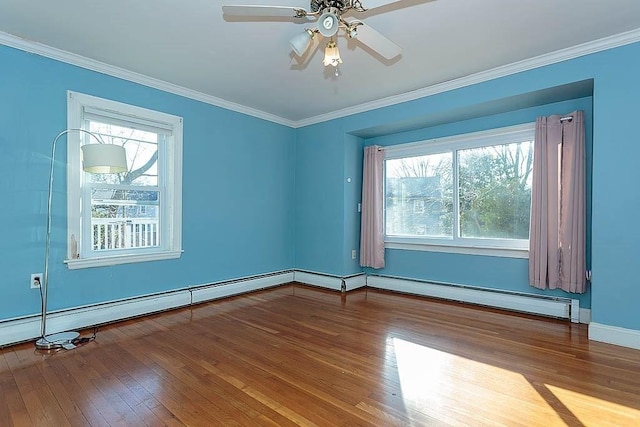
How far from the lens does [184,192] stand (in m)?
3.94

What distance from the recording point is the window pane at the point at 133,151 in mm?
3359

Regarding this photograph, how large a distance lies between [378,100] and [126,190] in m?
3.15

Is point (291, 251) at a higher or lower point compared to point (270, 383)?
higher

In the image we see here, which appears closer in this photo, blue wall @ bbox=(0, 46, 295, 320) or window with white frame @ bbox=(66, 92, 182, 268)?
blue wall @ bbox=(0, 46, 295, 320)

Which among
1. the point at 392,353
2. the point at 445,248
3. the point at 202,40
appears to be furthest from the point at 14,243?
the point at 445,248

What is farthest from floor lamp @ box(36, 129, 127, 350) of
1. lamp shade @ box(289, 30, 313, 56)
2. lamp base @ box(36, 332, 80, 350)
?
lamp shade @ box(289, 30, 313, 56)

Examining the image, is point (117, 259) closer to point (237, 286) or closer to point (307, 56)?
point (237, 286)

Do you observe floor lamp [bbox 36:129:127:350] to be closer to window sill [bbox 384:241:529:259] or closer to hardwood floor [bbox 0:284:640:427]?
hardwood floor [bbox 0:284:640:427]

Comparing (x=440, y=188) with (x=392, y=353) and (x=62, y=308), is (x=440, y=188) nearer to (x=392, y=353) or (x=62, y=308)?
(x=392, y=353)

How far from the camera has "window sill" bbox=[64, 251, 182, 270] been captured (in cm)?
310

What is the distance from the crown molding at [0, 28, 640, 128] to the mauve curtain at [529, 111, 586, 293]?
613 millimetres

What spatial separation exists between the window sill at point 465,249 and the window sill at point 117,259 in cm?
292

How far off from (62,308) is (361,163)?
13.0ft

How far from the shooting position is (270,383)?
2127mm
